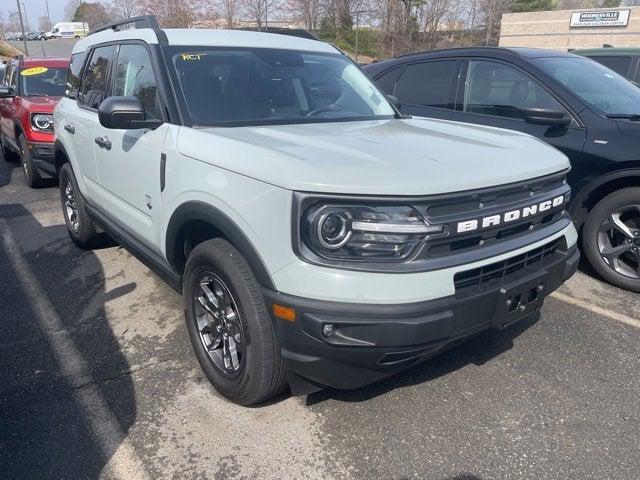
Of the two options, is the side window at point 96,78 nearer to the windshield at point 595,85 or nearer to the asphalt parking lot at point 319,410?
the asphalt parking lot at point 319,410

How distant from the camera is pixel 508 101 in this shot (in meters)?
4.71

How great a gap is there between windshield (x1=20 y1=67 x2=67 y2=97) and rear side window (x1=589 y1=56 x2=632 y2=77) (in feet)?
28.1

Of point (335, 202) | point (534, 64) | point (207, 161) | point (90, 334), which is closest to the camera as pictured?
point (335, 202)

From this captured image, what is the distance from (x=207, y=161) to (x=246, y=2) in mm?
26410

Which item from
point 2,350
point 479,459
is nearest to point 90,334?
point 2,350

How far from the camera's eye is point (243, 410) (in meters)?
2.79

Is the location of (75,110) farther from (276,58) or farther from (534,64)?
(534,64)

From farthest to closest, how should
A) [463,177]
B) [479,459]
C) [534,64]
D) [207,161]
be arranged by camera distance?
1. [534,64]
2. [207,161]
3. [479,459]
4. [463,177]

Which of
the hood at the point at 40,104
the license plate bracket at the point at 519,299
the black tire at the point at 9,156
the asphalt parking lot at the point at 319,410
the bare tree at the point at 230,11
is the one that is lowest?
the black tire at the point at 9,156

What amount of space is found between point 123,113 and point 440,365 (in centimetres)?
234

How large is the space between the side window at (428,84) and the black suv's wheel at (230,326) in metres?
3.30

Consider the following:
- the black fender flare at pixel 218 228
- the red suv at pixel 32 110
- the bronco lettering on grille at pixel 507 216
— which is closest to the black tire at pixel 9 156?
the red suv at pixel 32 110

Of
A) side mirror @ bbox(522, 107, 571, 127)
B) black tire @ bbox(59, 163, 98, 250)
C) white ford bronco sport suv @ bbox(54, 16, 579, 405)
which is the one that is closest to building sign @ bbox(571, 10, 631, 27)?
side mirror @ bbox(522, 107, 571, 127)

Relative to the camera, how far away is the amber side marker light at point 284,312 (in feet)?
7.25
